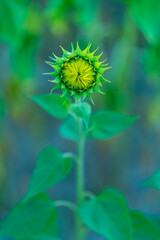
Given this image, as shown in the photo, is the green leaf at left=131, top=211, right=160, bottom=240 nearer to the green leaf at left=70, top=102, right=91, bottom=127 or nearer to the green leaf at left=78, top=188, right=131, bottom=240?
the green leaf at left=78, top=188, right=131, bottom=240

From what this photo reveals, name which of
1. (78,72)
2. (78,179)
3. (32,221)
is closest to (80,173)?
(78,179)

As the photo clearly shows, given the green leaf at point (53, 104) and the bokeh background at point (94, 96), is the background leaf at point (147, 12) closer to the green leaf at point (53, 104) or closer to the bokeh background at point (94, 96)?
the bokeh background at point (94, 96)

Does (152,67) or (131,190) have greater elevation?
(152,67)

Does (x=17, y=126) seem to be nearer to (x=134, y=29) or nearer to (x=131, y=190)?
(x=131, y=190)

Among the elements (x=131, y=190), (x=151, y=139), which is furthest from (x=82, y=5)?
(x=131, y=190)

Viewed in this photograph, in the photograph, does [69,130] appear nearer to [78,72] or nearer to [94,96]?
[78,72]
